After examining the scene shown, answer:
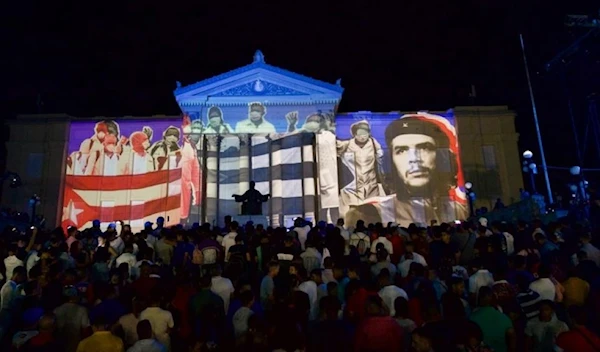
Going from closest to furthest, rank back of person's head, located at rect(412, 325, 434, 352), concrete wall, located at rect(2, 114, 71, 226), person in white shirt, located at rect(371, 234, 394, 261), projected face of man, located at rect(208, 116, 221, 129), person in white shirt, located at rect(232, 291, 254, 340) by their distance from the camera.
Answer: back of person's head, located at rect(412, 325, 434, 352) → person in white shirt, located at rect(232, 291, 254, 340) → person in white shirt, located at rect(371, 234, 394, 261) → projected face of man, located at rect(208, 116, 221, 129) → concrete wall, located at rect(2, 114, 71, 226)

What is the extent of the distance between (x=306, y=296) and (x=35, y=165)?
110ft

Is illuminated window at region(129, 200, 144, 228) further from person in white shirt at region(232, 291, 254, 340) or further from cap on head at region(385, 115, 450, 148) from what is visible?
person in white shirt at region(232, 291, 254, 340)

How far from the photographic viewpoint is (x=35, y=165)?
3469cm

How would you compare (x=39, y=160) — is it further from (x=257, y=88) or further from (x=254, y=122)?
(x=257, y=88)

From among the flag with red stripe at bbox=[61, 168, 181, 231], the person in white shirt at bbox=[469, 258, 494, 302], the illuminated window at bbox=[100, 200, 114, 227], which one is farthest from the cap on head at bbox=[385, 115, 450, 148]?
the person in white shirt at bbox=[469, 258, 494, 302]

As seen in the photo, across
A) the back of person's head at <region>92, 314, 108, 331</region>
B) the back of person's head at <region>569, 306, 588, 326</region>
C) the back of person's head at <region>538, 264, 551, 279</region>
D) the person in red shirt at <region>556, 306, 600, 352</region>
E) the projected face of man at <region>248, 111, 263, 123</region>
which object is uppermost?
the projected face of man at <region>248, 111, 263, 123</region>

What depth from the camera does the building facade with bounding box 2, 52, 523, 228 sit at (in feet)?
108

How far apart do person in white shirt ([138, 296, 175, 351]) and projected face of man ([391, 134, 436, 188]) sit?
95.9ft

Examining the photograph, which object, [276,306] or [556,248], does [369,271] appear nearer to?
[276,306]

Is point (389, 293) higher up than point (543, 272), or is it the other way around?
point (543, 272)

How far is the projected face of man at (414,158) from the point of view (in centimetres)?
3475

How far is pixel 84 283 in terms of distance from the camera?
28.0ft

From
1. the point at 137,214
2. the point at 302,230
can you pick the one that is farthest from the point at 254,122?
the point at 302,230

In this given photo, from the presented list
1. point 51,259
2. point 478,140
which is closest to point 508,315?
point 51,259
